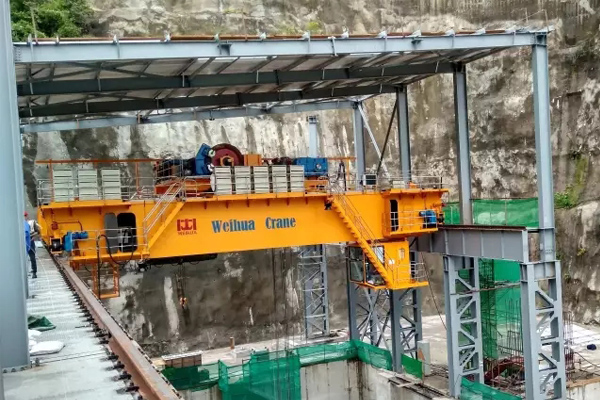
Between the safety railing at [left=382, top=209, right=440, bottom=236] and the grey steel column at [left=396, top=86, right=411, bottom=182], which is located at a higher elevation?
the grey steel column at [left=396, top=86, right=411, bottom=182]

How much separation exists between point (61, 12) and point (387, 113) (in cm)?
2143

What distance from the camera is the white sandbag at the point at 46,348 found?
7328 mm

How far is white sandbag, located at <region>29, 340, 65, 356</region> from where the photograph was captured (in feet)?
24.0

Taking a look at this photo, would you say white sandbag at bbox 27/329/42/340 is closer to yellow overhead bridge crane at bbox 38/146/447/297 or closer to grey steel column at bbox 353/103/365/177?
yellow overhead bridge crane at bbox 38/146/447/297

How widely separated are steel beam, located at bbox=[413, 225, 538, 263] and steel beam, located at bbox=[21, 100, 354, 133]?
8.17m

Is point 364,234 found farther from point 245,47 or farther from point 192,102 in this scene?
point 192,102

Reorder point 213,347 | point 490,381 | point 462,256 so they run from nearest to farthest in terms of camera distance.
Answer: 1. point 462,256
2. point 490,381
3. point 213,347

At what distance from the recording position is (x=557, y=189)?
104 ft

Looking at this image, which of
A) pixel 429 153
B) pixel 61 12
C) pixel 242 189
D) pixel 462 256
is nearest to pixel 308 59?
pixel 242 189

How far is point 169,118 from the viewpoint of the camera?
77.2 ft

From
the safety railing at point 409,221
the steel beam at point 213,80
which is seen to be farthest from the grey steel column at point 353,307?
the steel beam at point 213,80

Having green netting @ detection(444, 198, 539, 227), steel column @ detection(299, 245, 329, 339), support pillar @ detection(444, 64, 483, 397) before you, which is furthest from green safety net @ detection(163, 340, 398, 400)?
green netting @ detection(444, 198, 539, 227)

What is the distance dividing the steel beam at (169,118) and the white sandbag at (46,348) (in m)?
16.5

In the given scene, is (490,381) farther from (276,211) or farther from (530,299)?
(276,211)
